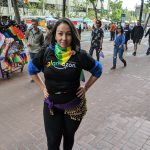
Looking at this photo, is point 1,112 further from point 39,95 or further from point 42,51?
point 42,51

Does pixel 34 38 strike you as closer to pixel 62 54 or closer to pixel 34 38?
pixel 34 38

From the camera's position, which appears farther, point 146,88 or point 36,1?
point 36,1

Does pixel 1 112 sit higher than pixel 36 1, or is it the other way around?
pixel 36 1

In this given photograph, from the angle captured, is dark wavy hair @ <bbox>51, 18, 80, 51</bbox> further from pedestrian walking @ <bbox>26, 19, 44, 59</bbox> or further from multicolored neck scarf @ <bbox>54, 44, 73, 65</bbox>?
pedestrian walking @ <bbox>26, 19, 44, 59</bbox>

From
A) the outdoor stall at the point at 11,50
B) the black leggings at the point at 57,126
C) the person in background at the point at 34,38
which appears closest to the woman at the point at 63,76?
the black leggings at the point at 57,126

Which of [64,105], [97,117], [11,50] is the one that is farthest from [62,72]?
[11,50]

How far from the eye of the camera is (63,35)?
2246mm

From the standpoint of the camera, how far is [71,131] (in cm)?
246

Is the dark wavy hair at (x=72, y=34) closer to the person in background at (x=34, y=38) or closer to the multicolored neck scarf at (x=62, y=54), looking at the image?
the multicolored neck scarf at (x=62, y=54)

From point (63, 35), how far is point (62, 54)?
0.65 feet

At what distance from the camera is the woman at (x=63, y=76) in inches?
87.8

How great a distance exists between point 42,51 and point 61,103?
1.92 feet

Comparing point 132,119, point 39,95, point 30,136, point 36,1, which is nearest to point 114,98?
point 132,119

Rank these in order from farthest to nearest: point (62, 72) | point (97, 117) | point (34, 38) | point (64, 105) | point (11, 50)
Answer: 1. point (11, 50)
2. point (34, 38)
3. point (97, 117)
4. point (64, 105)
5. point (62, 72)
